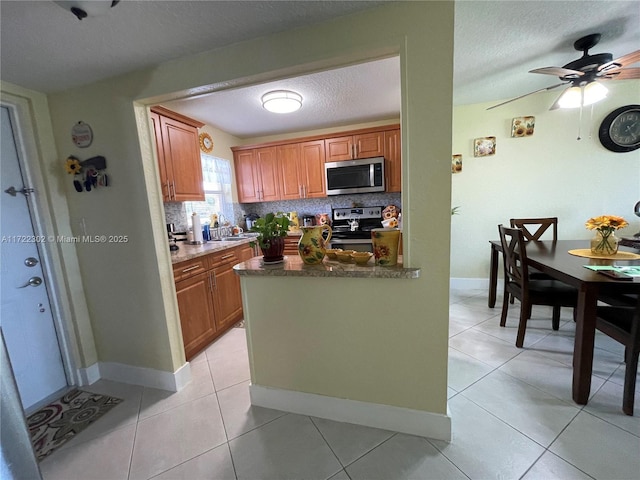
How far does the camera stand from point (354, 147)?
352cm

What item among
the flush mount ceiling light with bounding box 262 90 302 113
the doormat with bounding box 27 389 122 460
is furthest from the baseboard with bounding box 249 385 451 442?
the flush mount ceiling light with bounding box 262 90 302 113

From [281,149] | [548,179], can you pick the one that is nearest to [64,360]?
[281,149]

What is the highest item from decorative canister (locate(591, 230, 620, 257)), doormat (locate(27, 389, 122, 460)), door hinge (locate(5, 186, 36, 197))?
door hinge (locate(5, 186, 36, 197))

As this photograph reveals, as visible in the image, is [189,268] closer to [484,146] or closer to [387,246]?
[387,246]

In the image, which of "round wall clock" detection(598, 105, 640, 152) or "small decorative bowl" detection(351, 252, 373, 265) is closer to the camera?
"small decorative bowl" detection(351, 252, 373, 265)

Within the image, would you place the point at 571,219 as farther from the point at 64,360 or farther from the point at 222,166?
the point at 64,360

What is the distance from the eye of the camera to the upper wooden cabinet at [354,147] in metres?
3.46

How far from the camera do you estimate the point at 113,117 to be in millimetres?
1682

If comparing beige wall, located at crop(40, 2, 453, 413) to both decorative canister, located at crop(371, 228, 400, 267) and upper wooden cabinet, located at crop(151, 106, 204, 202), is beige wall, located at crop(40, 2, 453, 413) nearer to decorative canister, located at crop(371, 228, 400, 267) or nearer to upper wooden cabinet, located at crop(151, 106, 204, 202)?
decorative canister, located at crop(371, 228, 400, 267)

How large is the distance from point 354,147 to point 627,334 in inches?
120

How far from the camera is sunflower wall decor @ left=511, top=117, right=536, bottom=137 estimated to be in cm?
305

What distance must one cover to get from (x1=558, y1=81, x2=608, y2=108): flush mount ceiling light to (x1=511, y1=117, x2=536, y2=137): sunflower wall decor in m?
0.86

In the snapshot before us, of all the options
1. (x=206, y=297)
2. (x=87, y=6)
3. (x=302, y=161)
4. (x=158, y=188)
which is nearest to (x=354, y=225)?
(x=302, y=161)

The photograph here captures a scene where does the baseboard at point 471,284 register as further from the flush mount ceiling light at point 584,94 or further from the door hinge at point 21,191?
the door hinge at point 21,191
